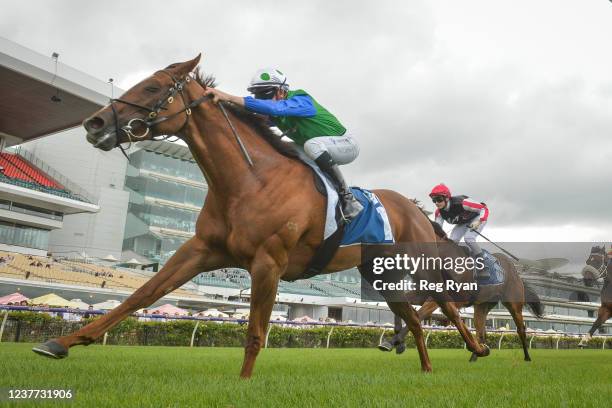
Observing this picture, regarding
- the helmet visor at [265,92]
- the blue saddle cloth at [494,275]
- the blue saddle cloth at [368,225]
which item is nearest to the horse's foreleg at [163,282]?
the blue saddle cloth at [368,225]

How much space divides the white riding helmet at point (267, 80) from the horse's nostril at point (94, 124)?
1.56 metres

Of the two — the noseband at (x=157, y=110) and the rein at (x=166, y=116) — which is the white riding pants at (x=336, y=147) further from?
the noseband at (x=157, y=110)

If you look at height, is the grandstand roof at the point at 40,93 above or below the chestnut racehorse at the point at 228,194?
above

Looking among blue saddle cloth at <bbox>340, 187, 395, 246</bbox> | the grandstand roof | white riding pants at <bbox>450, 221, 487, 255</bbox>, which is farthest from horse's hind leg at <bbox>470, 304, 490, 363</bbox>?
the grandstand roof

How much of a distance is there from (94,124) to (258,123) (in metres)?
1.52

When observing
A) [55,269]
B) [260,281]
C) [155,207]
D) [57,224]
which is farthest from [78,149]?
[260,281]

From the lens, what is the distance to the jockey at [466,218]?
31.1 ft

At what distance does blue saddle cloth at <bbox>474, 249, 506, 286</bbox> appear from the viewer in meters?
9.99

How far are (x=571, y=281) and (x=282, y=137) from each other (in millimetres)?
11617

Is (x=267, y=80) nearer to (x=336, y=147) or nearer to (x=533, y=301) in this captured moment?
(x=336, y=147)

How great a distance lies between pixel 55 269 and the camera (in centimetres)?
3884

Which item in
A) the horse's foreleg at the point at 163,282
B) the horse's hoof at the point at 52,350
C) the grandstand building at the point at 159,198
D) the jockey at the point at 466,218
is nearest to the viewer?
the horse's hoof at the point at 52,350

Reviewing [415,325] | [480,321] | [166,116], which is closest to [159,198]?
[480,321]

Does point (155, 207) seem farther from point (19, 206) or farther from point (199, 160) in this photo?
point (199, 160)
